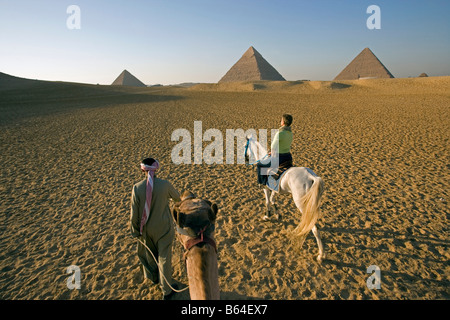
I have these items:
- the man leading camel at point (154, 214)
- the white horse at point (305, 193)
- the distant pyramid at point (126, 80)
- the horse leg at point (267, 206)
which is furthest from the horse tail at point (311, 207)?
the distant pyramid at point (126, 80)

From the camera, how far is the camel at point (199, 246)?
1.43 meters

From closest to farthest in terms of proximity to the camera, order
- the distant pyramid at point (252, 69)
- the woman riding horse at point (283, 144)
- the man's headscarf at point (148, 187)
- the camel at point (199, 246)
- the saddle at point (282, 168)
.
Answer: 1. the camel at point (199, 246)
2. the man's headscarf at point (148, 187)
3. the woman riding horse at point (283, 144)
4. the saddle at point (282, 168)
5. the distant pyramid at point (252, 69)

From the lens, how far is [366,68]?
72.1 m

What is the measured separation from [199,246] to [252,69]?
80246 mm

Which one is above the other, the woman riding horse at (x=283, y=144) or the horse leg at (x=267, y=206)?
the woman riding horse at (x=283, y=144)

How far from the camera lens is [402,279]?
3.47 metres

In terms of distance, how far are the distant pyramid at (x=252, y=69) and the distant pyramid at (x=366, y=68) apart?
22.9 metres

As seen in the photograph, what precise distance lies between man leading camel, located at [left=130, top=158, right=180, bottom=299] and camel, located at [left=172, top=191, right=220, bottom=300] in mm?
793

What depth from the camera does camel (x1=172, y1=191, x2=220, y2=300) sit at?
1.43 m

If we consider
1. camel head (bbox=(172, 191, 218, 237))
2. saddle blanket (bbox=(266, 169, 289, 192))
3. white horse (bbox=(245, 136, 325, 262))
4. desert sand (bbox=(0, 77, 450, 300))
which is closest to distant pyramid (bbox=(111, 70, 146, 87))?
desert sand (bbox=(0, 77, 450, 300))

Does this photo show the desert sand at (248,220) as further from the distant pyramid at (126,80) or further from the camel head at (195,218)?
the distant pyramid at (126,80)

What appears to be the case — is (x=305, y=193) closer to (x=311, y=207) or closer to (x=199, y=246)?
(x=311, y=207)
